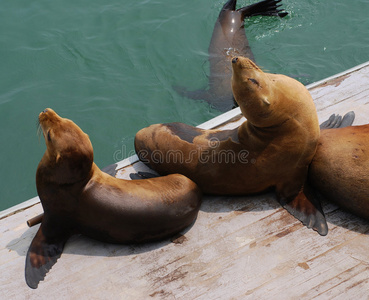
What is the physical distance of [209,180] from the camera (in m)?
3.66

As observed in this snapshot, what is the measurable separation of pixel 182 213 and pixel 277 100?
108 centimetres

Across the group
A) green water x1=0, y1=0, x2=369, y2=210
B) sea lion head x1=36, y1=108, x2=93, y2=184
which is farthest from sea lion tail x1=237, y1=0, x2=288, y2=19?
sea lion head x1=36, y1=108, x2=93, y2=184

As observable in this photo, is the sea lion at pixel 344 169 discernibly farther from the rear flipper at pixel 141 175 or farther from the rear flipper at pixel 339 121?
the rear flipper at pixel 141 175

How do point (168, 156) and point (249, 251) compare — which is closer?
point (249, 251)

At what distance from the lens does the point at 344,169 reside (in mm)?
3428

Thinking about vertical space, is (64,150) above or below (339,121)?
above

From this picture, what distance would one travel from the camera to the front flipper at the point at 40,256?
3.14 metres

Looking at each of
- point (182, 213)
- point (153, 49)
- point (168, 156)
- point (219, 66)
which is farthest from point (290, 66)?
point (182, 213)

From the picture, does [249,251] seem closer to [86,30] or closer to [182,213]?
[182,213]

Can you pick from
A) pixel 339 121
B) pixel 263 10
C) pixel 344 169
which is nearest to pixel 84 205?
pixel 344 169

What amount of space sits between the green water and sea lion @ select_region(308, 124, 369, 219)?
2.67 m

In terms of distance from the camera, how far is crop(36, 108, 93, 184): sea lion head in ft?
10.1

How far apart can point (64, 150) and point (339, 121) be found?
249 centimetres

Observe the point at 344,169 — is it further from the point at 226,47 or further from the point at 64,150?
the point at 226,47
